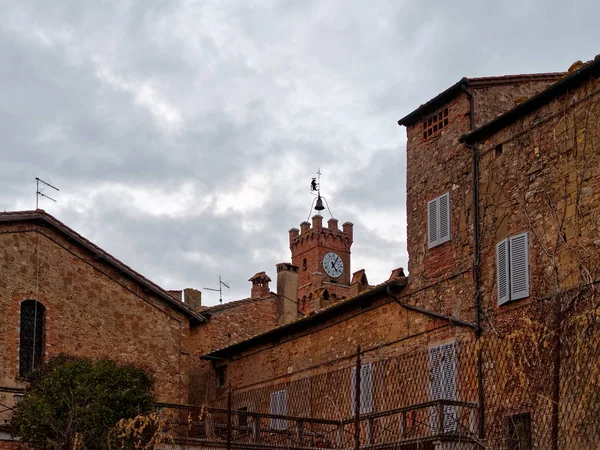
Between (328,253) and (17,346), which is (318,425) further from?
(328,253)

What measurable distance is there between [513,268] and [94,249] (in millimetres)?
11792

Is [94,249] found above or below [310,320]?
above

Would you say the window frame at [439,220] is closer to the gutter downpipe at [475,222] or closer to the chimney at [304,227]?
the gutter downpipe at [475,222]

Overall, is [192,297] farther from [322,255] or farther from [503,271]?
[322,255]

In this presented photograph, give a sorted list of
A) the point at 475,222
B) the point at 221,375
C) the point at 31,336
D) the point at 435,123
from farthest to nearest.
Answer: the point at 221,375 → the point at 31,336 → the point at 435,123 → the point at 475,222

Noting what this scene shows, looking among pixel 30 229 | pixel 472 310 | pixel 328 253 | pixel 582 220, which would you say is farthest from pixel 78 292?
pixel 328 253

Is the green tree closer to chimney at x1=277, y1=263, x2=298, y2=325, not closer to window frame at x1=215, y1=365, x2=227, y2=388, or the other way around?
window frame at x1=215, y1=365, x2=227, y2=388

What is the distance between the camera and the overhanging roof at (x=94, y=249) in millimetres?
25875

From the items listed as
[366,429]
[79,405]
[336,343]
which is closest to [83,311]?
[336,343]

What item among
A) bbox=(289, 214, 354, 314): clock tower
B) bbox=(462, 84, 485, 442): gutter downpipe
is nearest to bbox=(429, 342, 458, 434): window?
bbox=(462, 84, 485, 442): gutter downpipe

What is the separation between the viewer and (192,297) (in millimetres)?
35250

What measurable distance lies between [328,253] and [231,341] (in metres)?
45.0

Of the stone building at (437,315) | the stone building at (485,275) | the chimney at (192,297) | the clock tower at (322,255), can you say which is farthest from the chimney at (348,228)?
the stone building at (485,275)

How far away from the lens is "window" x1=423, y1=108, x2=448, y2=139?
23.3 metres
